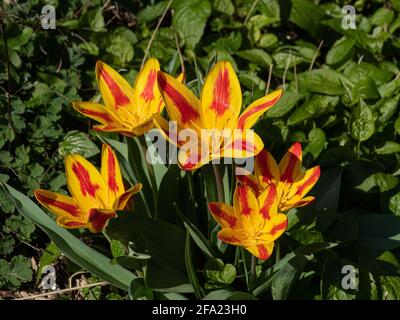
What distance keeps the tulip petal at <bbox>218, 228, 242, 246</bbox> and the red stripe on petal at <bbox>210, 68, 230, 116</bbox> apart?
0.26 metres

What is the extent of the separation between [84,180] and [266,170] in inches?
16.3

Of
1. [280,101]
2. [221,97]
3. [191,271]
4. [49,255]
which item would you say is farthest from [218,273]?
[280,101]

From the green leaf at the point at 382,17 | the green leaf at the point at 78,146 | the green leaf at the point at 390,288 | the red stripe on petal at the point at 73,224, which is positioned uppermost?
the green leaf at the point at 382,17

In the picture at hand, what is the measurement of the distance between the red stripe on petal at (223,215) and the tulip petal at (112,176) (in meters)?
0.23

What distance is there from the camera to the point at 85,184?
1.70 meters

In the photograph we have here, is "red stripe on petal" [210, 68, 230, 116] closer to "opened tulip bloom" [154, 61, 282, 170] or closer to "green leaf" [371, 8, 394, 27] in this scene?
"opened tulip bloom" [154, 61, 282, 170]

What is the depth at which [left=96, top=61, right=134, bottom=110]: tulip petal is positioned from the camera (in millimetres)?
1719

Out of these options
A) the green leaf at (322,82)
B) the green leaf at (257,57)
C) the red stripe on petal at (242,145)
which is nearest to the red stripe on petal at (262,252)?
the red stripe on petal at (242,145)

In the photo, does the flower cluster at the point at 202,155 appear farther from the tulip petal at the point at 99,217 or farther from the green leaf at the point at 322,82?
the green leaf at the point at 322,82

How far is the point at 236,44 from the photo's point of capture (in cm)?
271

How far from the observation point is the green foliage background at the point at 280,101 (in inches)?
75.7

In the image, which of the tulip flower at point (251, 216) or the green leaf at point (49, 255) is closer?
the tulip flower at point (251, 216)

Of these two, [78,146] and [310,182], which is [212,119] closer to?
[310,182]

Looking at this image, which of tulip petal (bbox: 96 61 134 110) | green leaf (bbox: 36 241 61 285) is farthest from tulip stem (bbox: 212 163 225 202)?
green leaf (bbox: 36 241 61 285)
